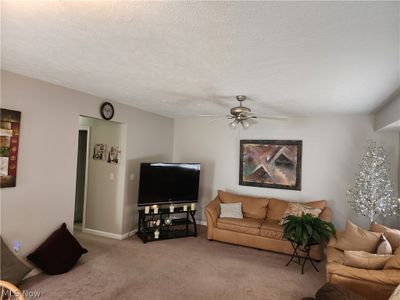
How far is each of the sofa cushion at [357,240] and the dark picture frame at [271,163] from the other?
171 cm

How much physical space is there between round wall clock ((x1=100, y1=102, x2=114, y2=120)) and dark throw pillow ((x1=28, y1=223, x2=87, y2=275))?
1773mm

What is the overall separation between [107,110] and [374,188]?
4.46 meters

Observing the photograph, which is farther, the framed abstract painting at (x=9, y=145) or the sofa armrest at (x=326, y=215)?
the sofa armrest at (x=326, y=215)

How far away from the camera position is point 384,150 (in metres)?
4.30

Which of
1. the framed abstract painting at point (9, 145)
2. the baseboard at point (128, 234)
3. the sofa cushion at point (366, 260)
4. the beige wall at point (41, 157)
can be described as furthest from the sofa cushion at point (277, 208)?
the framed abstract painting at point (9, 145)

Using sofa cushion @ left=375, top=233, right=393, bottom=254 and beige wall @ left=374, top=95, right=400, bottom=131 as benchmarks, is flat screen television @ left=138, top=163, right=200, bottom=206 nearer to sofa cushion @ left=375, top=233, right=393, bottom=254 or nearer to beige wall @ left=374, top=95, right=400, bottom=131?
sofa cushion @ left=375, top=233, right=393, bottom=254

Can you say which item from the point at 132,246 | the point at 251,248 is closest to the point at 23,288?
the point at 132,246

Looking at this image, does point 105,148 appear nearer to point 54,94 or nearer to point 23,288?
point 54,94

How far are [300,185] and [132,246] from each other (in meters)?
3.38

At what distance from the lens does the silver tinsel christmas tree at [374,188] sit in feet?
12.4

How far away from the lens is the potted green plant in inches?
132

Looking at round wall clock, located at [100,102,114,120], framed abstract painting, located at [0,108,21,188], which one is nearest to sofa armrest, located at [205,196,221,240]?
round wall clock, located at [100,102,114,120]

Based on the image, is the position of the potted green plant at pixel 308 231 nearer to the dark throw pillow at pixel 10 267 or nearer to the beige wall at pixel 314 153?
the beige wall at pixel 314 153

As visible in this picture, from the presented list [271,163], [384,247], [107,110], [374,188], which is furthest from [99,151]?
[374,188]
